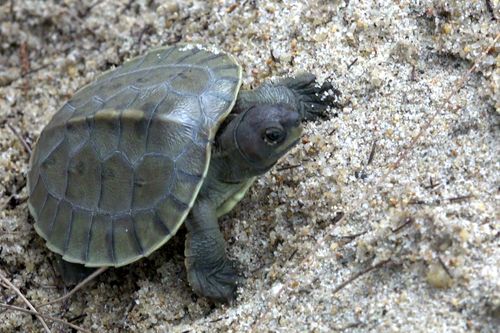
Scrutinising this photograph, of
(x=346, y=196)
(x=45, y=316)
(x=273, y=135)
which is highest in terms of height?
(x=273, y=135)

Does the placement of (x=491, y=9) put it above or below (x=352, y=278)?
above

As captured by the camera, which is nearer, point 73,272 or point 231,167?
point 231,167

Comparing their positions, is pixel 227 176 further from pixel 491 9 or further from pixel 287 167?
pixel 491 9

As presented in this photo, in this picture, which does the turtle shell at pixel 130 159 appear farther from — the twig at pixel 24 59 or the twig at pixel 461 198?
the twig at pixel 461 198

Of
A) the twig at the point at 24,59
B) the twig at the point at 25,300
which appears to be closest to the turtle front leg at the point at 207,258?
the twig at the point at 25,300

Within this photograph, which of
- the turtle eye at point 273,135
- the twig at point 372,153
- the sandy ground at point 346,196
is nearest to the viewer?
the sandy ground at point 346,196

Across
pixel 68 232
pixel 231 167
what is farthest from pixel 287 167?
pixel 68 232

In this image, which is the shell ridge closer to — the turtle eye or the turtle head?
the turtle head
